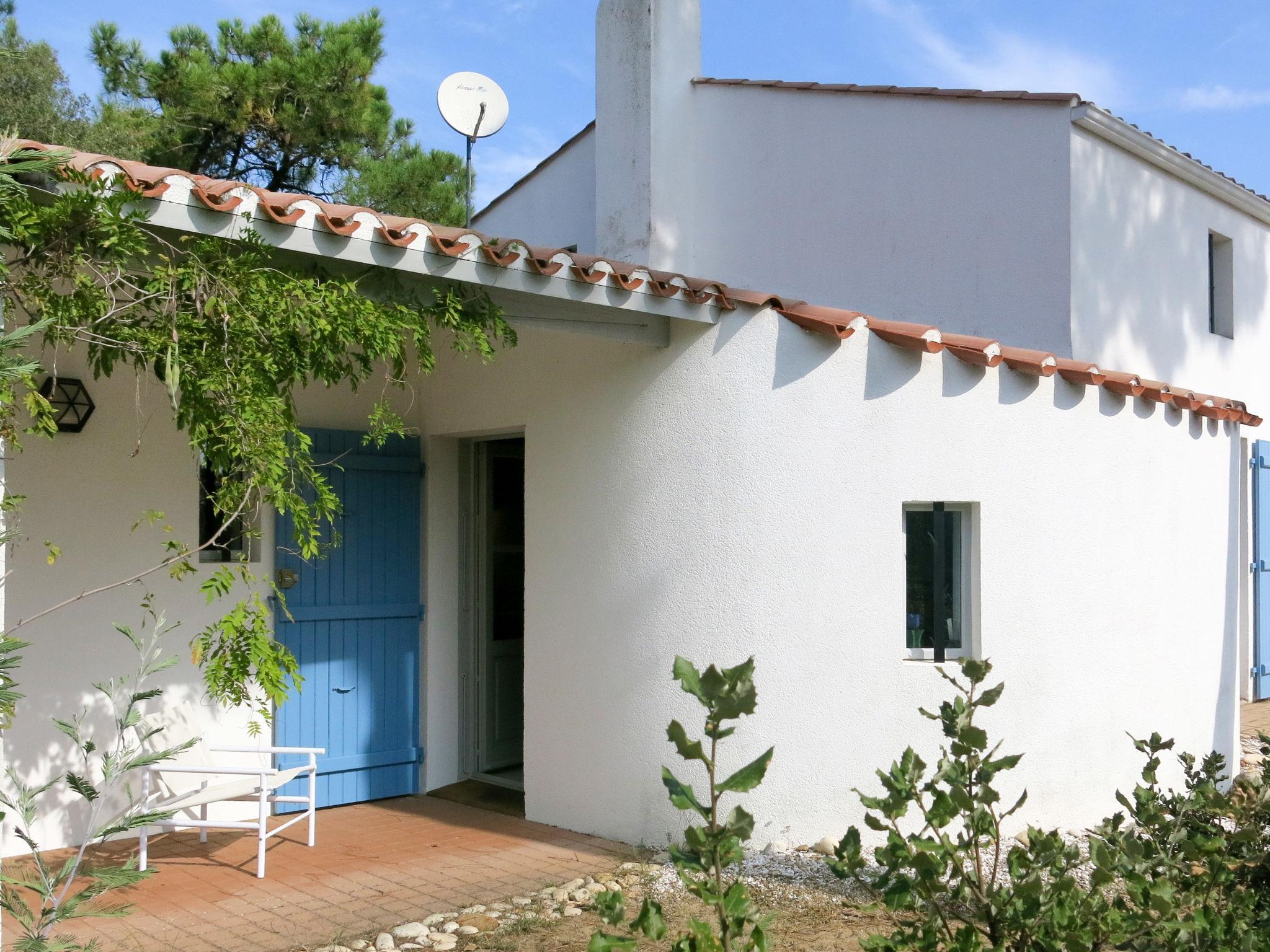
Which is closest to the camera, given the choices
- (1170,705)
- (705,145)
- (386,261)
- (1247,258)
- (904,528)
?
(386,261)

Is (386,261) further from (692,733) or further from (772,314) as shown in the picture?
(692,733)

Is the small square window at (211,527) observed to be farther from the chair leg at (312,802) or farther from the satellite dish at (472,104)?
the satellite dish at (472,104)

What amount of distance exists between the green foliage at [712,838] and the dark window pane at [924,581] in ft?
14.2

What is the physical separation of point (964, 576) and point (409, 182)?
41.6 ft

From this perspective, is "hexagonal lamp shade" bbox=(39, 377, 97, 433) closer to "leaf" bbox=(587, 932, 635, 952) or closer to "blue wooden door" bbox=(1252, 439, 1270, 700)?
"leaf" bbox=(587, 932, 635, 952)

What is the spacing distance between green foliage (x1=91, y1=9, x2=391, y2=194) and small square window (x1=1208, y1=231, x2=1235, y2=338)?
11.6 m

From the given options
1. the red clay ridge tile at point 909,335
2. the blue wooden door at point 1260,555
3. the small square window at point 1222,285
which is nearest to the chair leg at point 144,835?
the red clay ridge tile at point 909,335

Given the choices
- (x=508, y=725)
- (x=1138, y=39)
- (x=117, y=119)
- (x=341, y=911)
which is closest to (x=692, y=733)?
(x=341, y=911)

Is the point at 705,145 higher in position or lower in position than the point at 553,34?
lower

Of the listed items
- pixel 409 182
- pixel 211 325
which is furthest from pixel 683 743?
pixel 409 182

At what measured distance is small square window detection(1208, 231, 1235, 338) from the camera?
34.9ft

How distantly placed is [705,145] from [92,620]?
6.52 meters

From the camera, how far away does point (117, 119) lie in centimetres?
1573

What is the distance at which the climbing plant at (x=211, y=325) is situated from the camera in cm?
380
